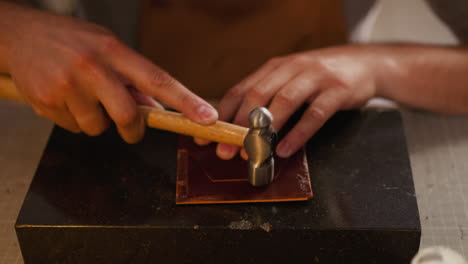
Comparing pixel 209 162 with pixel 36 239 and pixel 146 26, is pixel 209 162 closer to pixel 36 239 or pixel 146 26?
pixel 36 239

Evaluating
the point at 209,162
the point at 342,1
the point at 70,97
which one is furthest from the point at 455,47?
the point at 70,97

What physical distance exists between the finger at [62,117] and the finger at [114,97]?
0.10 m

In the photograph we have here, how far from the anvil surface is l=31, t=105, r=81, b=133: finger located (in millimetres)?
111

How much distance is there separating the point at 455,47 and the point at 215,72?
696 mm

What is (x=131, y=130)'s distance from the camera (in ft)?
3.57

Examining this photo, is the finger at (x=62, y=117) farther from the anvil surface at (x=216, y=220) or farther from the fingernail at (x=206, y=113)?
the fingernail at (x=206, y=113)

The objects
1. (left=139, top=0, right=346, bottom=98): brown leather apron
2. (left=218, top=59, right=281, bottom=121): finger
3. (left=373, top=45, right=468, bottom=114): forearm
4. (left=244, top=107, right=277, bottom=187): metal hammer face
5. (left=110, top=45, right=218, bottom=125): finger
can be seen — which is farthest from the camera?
(left=139, top=0, right=346, bottom=98): brown leather apron

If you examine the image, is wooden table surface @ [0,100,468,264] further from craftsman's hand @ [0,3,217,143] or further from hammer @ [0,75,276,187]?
hammer @ [0,75,276,187]

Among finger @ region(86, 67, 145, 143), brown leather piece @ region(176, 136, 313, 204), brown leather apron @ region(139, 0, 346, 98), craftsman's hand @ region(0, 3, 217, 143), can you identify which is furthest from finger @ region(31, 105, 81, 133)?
brown leather apron @ region(139, 0, 346, 98)

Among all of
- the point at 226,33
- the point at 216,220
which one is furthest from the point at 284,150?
the point at 226,33

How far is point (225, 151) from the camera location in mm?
1052

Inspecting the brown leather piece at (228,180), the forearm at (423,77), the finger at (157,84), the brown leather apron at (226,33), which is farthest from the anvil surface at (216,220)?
the brown leather apron at (226,33)

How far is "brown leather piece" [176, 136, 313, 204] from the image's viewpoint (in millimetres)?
980

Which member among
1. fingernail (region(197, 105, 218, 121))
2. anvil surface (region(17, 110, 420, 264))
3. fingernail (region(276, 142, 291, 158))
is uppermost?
fingernail (region(197, 105, 218, 121))
